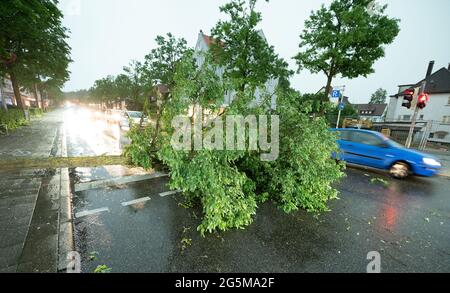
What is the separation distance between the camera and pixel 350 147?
8297 mm

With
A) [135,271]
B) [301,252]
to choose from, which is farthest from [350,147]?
[135,271]

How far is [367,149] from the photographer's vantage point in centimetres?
784

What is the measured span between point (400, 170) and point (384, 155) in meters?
0.69

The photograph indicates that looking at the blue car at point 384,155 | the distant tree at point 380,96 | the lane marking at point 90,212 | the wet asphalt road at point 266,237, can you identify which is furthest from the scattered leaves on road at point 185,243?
the distant tree at point 380,96

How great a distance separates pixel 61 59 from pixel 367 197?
2434 cm

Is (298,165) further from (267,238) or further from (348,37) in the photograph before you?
(348,37)

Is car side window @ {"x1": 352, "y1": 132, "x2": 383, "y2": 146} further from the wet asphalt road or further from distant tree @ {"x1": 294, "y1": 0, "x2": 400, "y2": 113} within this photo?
distant tree @ {"x1": 294, "y1": 0, "x2": 400, "y2": 113}

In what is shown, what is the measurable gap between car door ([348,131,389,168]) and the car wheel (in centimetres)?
37

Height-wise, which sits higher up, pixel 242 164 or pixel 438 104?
pixel 438 104

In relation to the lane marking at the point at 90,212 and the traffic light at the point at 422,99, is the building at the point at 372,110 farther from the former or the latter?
the lane marking at the point at 90,212

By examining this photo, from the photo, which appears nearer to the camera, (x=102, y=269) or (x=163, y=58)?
(x=102, y=269)

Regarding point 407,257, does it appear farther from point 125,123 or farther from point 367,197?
point 125,123

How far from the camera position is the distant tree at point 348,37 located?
15.0 m

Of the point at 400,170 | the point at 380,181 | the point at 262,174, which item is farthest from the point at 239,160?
the point at 400,170
